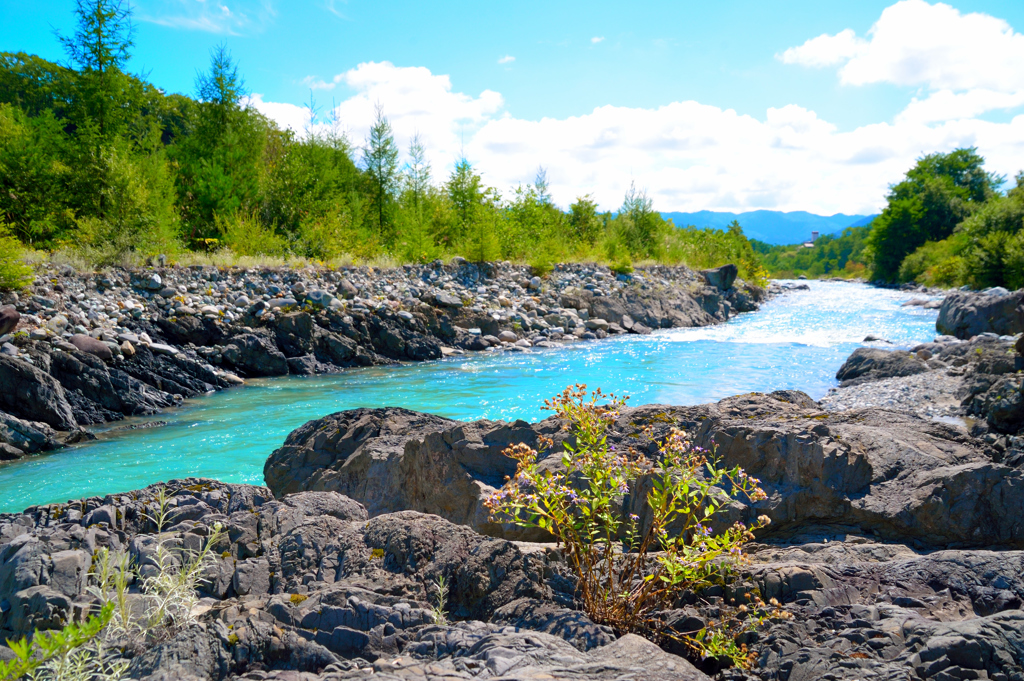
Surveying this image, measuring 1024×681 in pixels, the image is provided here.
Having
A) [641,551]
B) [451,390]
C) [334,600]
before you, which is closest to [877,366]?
[451,390]

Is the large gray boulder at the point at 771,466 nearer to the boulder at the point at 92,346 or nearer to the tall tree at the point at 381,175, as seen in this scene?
the boulder at the point at 92,346

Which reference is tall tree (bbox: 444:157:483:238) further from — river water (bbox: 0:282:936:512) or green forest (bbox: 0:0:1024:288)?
river water (bbox: 0:282:936:512)

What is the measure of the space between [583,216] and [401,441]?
986 inches

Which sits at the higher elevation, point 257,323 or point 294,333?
point 257,323

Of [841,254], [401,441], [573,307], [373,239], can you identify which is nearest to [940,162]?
[841,254]

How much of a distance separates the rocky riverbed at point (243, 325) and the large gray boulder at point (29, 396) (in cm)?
2

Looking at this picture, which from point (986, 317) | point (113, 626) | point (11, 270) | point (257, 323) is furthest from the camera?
point (986, 317)

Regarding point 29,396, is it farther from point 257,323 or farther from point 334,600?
point 334,600

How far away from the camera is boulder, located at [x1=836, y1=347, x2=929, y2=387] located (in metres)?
9.70

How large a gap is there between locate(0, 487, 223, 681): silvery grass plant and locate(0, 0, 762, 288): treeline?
1165 cm

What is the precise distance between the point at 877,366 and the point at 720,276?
47.7ft

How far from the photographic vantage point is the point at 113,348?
9305 mm

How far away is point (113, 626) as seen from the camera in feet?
5.81

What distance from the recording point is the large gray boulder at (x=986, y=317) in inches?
522
